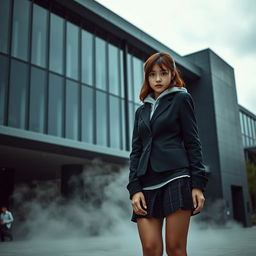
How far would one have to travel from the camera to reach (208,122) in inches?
868

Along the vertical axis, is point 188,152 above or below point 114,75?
below

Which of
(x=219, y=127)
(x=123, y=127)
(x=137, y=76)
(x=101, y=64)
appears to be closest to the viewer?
(x=101, y=64)

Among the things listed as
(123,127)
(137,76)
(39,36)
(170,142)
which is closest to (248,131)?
(137,76)

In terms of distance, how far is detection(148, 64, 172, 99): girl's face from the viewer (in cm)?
211

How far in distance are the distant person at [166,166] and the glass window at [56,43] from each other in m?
12.2

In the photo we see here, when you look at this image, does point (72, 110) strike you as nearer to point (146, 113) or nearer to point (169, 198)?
point (146, 113)

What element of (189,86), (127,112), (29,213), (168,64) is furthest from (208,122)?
(168,64)

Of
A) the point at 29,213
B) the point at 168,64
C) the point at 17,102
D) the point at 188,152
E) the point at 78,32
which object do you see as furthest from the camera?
the point at 29,213

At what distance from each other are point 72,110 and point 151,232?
12557 millimetres

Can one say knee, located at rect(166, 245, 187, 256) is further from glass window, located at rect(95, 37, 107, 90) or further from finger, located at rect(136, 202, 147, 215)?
glass window, located at rect(95, 37, 107, 90)

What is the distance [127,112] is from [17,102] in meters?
6.04

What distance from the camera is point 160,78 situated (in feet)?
6.93

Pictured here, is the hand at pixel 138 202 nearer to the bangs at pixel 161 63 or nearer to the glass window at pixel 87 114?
the bangs at pixel 161 63

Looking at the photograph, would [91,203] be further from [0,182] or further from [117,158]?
[0,182]
